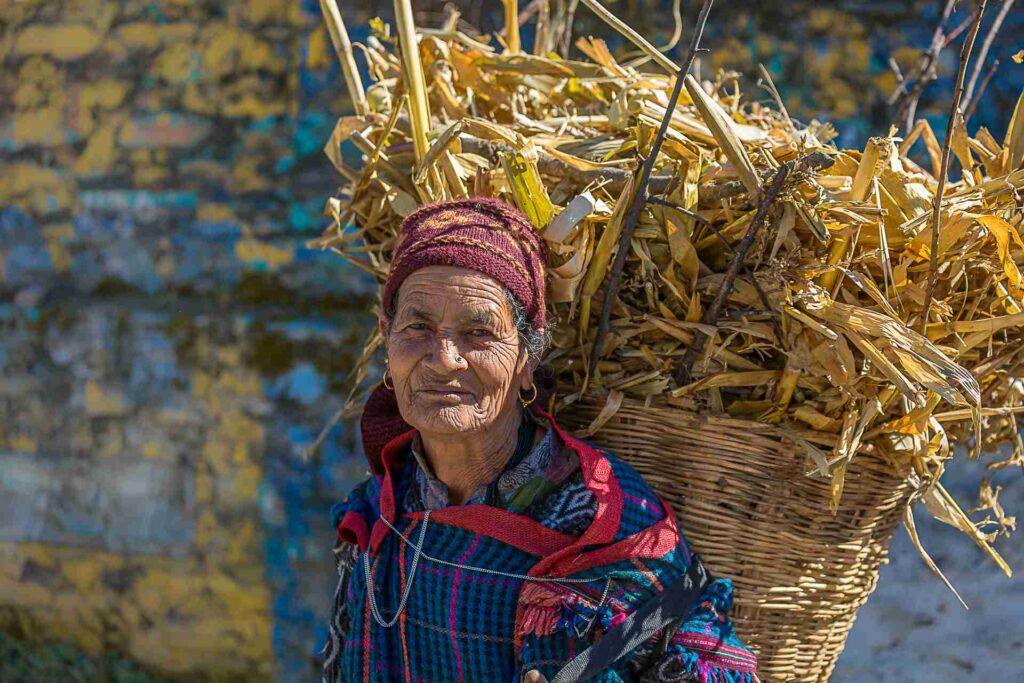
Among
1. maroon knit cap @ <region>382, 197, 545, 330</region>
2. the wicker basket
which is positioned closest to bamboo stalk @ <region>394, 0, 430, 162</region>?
maroon knit cap @ <region>382, 197, 545, 330</region>

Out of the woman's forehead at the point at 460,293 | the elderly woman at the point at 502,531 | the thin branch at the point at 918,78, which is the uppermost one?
the thin branch at the point at 918,78

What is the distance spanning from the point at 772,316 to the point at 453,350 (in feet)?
1.90

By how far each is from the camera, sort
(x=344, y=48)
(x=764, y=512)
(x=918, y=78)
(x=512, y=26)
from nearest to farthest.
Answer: (x=764, y=512), (x=344, y=48), (x=512, y=26), (x=918, y=78)

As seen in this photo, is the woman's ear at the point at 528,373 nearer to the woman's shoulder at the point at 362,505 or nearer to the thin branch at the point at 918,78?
the woman's shoulder at the point at 362,505

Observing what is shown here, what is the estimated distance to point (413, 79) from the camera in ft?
6.64

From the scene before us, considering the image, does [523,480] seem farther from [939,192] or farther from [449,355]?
[939,192]

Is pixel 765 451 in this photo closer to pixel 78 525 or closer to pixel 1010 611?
pixel 1010 611

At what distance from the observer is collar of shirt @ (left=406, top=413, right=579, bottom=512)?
188 cm

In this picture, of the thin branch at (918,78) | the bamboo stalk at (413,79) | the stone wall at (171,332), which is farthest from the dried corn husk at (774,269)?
the stone wall at (171,332)

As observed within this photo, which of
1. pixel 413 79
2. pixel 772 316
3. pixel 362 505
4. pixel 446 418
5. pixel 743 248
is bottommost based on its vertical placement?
pixel 362 505

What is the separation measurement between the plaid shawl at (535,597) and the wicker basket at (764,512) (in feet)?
0.24

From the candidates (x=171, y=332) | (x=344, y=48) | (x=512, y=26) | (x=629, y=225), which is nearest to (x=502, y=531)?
(x=629, y=225)

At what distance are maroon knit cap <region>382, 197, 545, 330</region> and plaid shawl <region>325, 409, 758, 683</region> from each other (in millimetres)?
304

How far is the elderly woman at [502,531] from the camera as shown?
1737 millimetres
